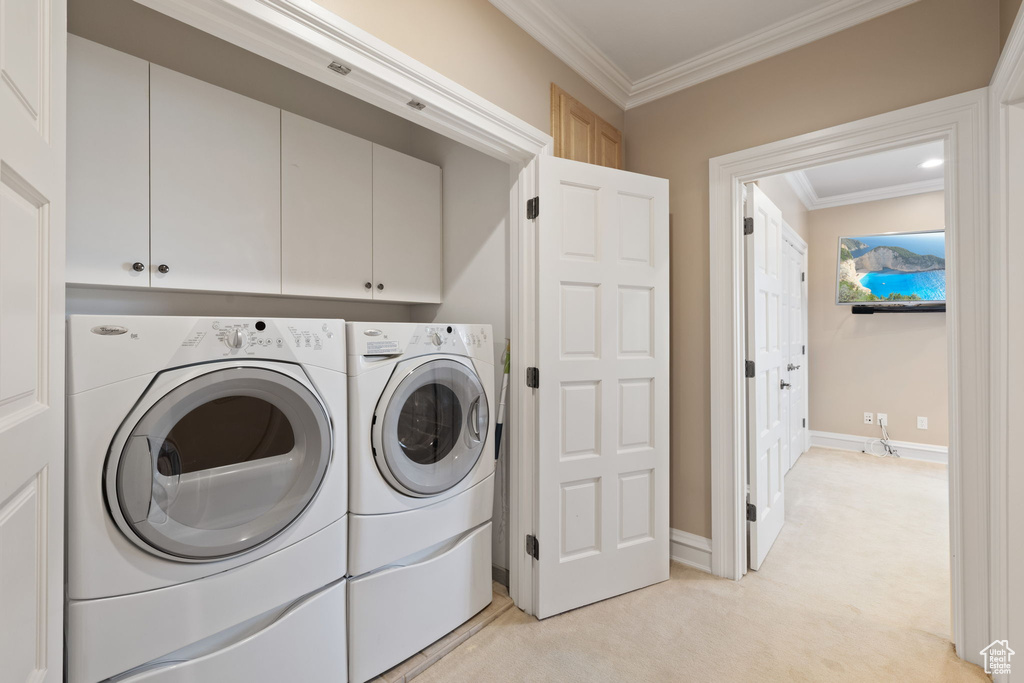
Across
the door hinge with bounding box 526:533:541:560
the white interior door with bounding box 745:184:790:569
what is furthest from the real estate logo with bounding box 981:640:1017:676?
the door hinge with bounding box 526:533:541:560

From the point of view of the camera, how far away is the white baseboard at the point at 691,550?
7.68 feet

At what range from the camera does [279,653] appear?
4.49ft

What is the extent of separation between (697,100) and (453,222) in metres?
1.44

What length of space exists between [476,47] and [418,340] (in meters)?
1.16

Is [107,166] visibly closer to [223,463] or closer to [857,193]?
[223,463]

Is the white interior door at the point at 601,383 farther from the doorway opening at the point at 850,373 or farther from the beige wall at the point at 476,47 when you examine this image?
the doorway opening at the point at 850,373

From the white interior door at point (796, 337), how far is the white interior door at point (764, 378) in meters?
1.32

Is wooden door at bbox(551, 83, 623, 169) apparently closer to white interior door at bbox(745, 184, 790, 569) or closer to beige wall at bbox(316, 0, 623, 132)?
beige wall at bbox(316, 0, 623, 132)

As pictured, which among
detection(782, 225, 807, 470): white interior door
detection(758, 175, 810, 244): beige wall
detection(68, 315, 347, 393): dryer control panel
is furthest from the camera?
detection(782, 225, 807, 470): white interior door

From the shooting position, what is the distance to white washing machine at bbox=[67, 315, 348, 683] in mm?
1089

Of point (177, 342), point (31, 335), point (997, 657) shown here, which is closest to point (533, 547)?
point (177, 342)

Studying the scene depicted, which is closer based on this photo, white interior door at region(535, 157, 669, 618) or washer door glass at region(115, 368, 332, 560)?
washer door glass at region(115, 368, 332, 560)

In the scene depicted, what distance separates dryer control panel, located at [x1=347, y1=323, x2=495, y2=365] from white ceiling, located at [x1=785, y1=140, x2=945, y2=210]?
10.8 feet

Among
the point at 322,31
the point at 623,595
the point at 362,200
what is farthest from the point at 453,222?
the point at 623,595
